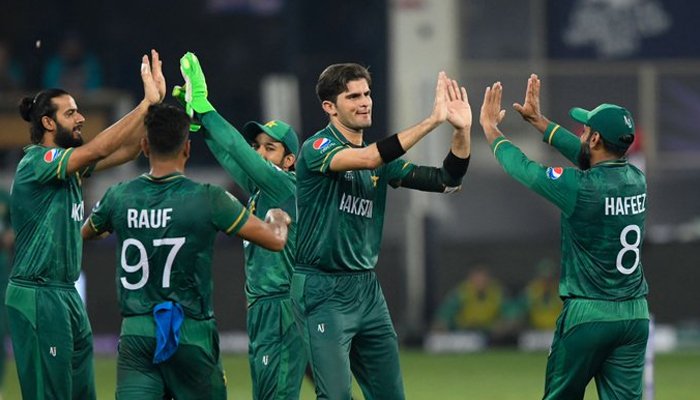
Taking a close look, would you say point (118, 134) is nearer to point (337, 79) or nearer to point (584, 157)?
point (337, 79)

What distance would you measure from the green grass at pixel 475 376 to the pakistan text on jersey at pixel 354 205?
6144mm

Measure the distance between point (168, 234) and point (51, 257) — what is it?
187 cm

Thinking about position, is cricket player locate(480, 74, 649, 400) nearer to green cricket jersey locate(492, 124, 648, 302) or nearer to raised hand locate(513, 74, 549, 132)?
green cricket jersey locate(492, 124, 648, 302)

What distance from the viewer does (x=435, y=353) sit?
840 inches

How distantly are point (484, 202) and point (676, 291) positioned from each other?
3003 millimetres

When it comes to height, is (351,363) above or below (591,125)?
below

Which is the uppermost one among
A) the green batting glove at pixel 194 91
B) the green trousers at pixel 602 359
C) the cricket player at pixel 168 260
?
the green batting glove at pixel 194 91

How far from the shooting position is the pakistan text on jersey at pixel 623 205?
978cm

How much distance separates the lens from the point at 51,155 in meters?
10.0

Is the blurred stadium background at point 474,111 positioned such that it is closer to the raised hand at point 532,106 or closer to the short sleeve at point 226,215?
the raised hand at point 532,106

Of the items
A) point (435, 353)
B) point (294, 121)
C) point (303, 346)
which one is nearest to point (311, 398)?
point (303, 346)

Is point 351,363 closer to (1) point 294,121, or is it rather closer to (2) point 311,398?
(2) point 311,398

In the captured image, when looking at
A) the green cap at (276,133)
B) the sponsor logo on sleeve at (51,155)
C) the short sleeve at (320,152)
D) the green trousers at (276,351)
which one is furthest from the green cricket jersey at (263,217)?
the sponsor logo on sleeve at (51,155)

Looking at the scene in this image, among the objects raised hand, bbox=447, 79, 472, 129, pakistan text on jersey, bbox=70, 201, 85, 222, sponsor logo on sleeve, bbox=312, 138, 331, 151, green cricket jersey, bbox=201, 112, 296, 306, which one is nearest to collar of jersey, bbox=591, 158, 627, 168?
raised hand, bbox=447, 79, 472, 129
